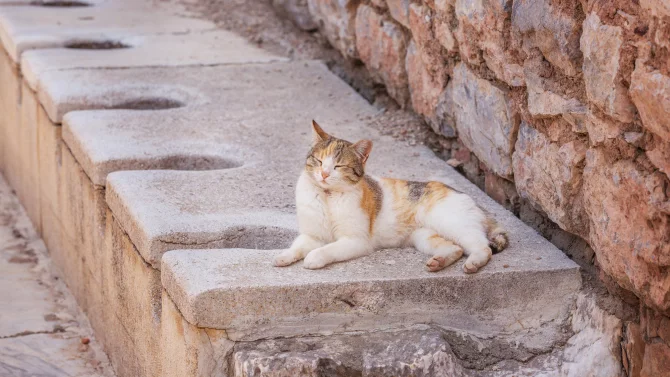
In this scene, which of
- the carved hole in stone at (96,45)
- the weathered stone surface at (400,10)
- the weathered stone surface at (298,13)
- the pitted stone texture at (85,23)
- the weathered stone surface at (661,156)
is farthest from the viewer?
the weathered stone surface at (298,13)

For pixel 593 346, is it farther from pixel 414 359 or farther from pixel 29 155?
pixel 29 155

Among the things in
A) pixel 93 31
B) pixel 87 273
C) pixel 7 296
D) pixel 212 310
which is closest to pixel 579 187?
pixel 212 310

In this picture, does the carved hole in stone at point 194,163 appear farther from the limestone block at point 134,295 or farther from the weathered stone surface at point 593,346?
the weathered stone surface at point 593,346

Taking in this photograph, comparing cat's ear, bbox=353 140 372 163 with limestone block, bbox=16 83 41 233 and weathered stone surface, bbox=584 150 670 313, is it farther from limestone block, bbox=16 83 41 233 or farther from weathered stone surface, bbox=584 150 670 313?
limestone block, bbox=16 83 41 233

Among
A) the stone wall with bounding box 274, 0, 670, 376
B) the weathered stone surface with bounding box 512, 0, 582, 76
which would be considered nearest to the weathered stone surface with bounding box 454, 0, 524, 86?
the stone wall with bounding box 274, 0, 670, 376

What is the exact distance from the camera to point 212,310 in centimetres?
316

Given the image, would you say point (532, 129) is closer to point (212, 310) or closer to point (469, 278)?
point (469, 278)

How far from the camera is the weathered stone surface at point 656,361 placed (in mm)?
3203

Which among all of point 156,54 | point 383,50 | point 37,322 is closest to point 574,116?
point 383,50

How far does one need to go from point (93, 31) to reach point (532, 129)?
12.4ft

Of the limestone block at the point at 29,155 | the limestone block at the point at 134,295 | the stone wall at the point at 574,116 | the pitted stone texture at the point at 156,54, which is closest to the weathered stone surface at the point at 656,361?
the stone wall at the point at 574,116

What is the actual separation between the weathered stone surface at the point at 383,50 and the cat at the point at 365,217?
1661 mm

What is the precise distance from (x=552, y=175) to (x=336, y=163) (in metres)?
0.79

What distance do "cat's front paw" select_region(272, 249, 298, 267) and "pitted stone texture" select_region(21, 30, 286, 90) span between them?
9.01 ft
